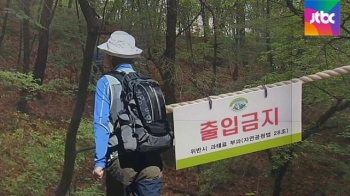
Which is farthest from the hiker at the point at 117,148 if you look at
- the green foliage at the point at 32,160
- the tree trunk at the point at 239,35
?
the tree trunk at the point at 239,35

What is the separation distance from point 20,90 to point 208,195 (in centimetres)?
157

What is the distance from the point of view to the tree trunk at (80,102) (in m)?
2.14

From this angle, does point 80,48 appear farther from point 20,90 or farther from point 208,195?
point 208,195

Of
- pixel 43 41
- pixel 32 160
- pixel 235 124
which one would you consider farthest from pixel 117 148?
pixel 43 41

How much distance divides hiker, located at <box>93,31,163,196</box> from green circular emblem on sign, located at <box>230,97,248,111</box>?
45 centimetres

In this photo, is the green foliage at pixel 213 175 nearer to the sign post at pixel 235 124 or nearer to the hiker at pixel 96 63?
the sign post at pixel 235 124

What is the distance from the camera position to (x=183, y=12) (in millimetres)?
3207

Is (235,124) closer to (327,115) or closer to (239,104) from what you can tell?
(239,104)

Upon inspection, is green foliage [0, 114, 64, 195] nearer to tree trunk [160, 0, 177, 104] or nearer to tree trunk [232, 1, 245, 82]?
tree trunk [160, 0, 177, 104]

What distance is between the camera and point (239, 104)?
182 centimetres


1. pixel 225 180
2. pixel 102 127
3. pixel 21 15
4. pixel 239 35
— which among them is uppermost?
pixel 21 15

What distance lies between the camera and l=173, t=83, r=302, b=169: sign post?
1.75 m

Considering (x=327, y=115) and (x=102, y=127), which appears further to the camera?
(x=327, y=115)

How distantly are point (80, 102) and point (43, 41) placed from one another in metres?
0.99
